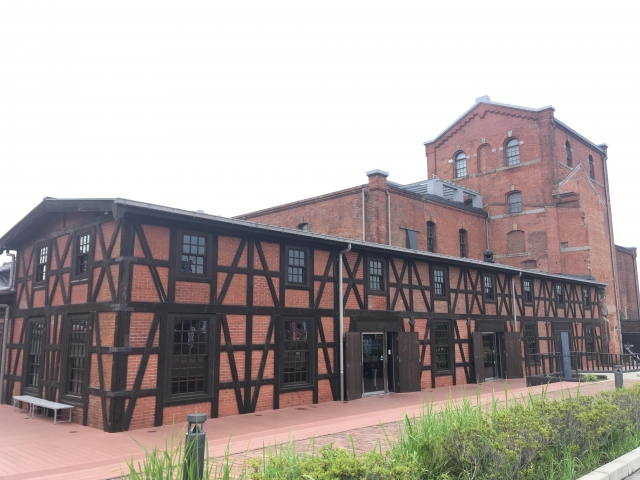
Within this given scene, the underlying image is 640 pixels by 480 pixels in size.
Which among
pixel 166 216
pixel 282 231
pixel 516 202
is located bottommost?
pixel 166 216

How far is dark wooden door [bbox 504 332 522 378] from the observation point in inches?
874

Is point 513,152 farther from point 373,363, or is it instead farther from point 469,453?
point 469,453

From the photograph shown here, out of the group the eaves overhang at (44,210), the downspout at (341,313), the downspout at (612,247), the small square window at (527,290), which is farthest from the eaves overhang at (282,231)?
the downspout at (612,247)

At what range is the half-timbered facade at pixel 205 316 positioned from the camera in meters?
11.4

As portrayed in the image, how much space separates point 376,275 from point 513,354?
8920 millimetres

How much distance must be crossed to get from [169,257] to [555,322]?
21.6 m

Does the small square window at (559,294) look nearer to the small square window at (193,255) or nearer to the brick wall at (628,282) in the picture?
the brick wall at (628,282)

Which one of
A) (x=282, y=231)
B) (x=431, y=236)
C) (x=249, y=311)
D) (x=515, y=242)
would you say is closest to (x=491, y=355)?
(x=431, y=236)

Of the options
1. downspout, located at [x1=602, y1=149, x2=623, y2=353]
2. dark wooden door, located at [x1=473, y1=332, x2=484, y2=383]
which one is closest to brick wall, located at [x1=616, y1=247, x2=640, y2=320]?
downspout, located at [x1=602, y1=149, x2=623, y2=353]

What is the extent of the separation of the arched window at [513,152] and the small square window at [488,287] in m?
15.7

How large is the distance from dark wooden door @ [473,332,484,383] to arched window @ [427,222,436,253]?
9.01 metres

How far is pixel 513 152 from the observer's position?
35.6 metres

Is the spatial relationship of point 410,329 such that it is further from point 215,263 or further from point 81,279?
point 81,279

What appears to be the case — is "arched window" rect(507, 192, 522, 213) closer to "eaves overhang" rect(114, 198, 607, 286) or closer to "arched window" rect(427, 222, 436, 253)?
"arched window" rect(427, 222, 436, 253)
